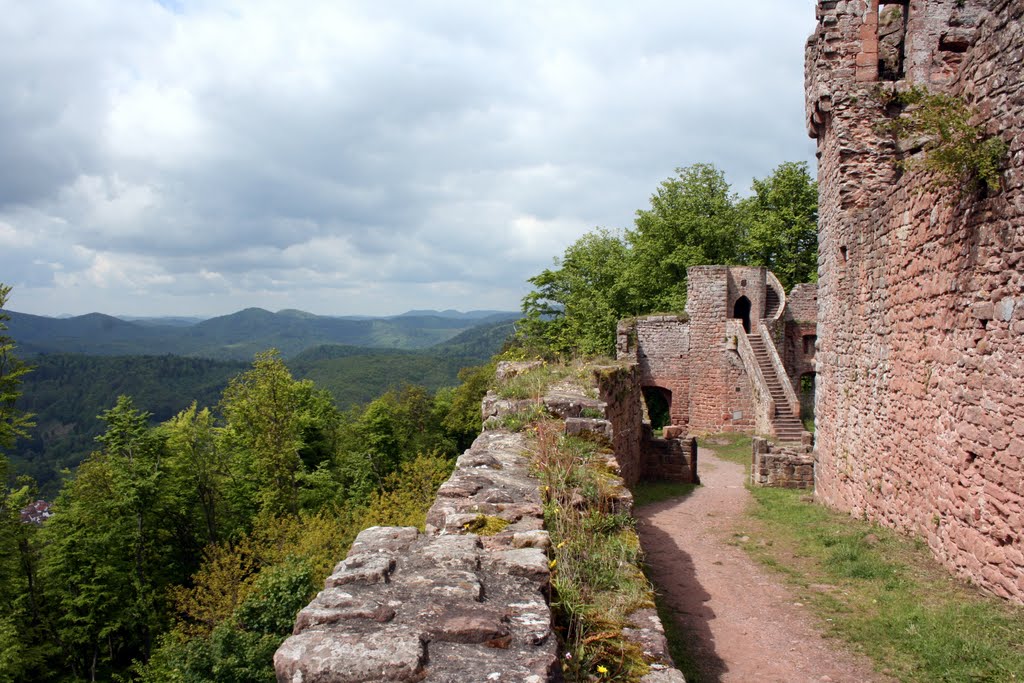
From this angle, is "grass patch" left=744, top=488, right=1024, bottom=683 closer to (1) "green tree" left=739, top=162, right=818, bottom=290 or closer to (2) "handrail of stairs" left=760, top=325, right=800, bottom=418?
(2) "handrail of stairs" left=760, top=325, right=800, bottom=418

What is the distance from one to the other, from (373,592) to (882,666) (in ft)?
14.1

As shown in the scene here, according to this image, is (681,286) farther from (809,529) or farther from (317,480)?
(809,529)

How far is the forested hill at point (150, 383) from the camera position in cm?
11800

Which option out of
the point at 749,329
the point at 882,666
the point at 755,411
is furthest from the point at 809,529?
the point at 749,329

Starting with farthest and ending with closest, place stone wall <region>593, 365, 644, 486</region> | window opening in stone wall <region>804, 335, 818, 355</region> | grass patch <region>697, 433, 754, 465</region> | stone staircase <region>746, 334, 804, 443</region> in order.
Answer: window opening in stone wall <region>804, 335, 818, 355</region> → stone staircase <region>746, 334, 804, 443</region> → grass patch <region>697, 433, 754, 465</region> → stone wall <region>593, 365, 644, 486</region>


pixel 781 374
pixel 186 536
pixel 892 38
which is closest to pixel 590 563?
pixel 892 38

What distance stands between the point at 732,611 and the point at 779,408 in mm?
16421

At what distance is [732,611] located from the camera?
6.75 metres

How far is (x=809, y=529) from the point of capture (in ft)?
30.7

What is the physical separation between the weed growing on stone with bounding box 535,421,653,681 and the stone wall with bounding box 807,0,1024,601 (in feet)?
Answer: 10.9

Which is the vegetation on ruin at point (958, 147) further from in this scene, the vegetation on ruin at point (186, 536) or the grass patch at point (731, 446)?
the grass patch at point (731, 446)

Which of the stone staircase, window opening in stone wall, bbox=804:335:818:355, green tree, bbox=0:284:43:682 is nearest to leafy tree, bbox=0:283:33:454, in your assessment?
green tree, bbox=0:284:43:682

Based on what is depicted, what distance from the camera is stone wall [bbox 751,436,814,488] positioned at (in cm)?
1369

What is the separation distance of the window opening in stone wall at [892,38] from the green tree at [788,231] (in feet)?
66.3
